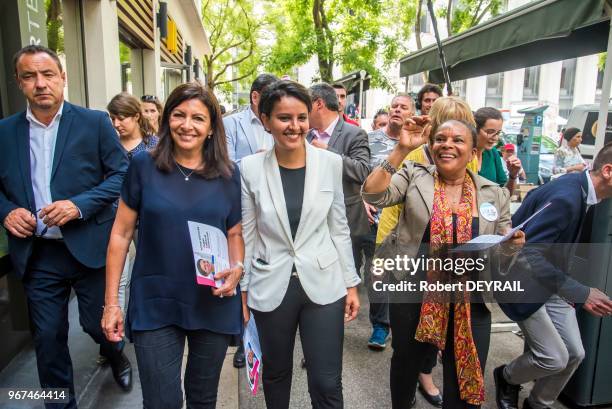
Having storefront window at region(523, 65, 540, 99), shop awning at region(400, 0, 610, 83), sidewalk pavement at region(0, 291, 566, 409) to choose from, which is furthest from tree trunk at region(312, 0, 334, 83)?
storefront window at region(523, 65, 540, 99)

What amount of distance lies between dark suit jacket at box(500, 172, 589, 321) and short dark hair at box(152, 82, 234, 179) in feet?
6.15

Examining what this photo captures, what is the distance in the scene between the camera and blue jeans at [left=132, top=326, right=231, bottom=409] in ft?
7.27

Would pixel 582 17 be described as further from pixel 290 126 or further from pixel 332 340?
pixel 332 340

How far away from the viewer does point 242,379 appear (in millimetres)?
Answer: 3660

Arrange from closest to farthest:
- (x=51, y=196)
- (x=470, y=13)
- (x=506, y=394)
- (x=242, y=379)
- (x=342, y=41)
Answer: (x=51, y=196) < (x=506, y=394) < (x=242, y=379) < (x=342, y=41) < (x=470, y=13)

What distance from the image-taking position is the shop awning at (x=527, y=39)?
349 cm

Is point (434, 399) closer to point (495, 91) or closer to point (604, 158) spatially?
point (604, 158)

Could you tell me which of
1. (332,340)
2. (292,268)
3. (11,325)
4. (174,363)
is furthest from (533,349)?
(11,325)

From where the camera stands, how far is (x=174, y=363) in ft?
7.43

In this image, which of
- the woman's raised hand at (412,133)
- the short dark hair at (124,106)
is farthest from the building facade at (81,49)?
the woman's raised hand at (412,133)

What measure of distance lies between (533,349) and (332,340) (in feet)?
4.68

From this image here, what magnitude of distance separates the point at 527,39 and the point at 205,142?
3.06 meters

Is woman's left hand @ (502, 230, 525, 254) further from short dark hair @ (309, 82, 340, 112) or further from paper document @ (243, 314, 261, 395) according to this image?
short dark hair @ (309, 82, 340, 112)

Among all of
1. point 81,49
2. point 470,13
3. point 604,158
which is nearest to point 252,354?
point 604,158
